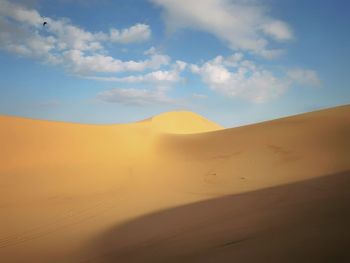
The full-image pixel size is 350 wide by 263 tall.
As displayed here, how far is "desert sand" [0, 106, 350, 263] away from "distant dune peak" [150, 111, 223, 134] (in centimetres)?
1189

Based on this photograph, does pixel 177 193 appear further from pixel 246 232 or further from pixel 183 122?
pixel 183 122

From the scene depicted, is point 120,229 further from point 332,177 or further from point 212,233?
point 332,177

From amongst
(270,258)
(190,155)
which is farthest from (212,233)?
(190,155)

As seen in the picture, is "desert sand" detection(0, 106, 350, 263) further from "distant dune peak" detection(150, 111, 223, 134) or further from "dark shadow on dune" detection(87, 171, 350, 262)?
"distant dune peak" detection(150, 111, 223, 134)


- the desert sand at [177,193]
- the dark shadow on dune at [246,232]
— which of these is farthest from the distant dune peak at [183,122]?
the dark shadow on dune at [246,232]

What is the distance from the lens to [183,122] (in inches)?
1341

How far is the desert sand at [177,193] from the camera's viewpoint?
12.1ft

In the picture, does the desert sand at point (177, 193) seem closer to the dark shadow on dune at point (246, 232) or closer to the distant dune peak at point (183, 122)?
the dark shadow on dune at point (246, 232)

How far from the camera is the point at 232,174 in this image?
10086 mm

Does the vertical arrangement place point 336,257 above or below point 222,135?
below

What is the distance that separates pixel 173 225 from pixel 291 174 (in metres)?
5.34

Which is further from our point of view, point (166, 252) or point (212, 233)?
point (212, 233)

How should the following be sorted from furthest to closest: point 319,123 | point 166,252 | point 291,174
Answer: point 319,123 → point 291,174 → point 166,252

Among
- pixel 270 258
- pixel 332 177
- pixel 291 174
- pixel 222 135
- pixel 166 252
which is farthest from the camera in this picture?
pixel 222 135
